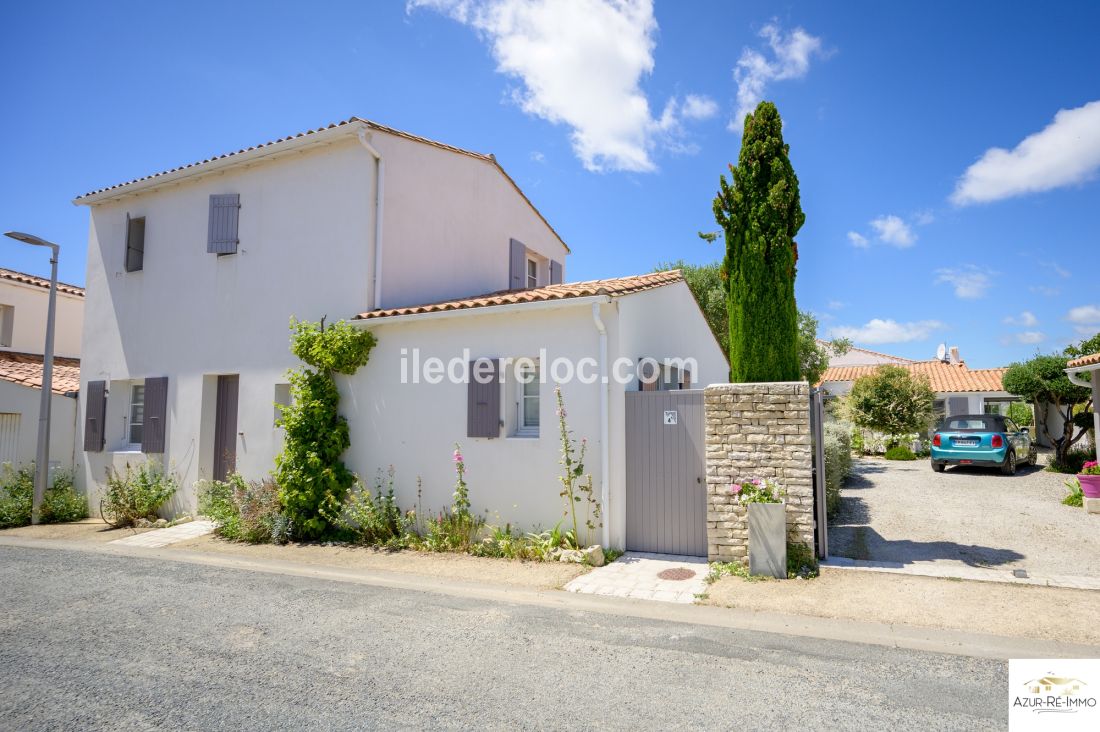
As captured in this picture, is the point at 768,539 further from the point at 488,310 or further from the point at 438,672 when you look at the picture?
the point at 488,310

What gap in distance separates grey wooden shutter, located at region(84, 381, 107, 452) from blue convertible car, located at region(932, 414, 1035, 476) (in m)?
19.3

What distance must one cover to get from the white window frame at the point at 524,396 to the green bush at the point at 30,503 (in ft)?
31.9

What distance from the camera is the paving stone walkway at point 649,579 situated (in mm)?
5992

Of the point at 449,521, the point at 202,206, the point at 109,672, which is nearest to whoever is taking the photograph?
the point at 109,672

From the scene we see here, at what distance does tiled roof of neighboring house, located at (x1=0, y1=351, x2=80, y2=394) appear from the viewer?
12.7 m

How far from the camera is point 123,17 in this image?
9172 millimetres

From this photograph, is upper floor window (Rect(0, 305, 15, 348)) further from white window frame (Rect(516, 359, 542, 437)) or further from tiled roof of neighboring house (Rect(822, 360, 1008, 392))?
tiled roof of neighboring house (Rect(822, 360, 1008, 392))

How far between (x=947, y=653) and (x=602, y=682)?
2.74 meters

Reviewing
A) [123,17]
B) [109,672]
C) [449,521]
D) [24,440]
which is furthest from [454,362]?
[24,440]

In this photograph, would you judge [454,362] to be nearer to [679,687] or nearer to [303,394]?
[303,394]

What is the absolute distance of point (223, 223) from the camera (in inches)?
427

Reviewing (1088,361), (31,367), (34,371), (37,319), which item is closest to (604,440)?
(1088,361)

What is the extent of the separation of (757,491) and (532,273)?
374 inches

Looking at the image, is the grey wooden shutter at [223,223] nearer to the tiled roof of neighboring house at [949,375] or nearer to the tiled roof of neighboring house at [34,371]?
the tiled roof of neighboring house at [34,371]
